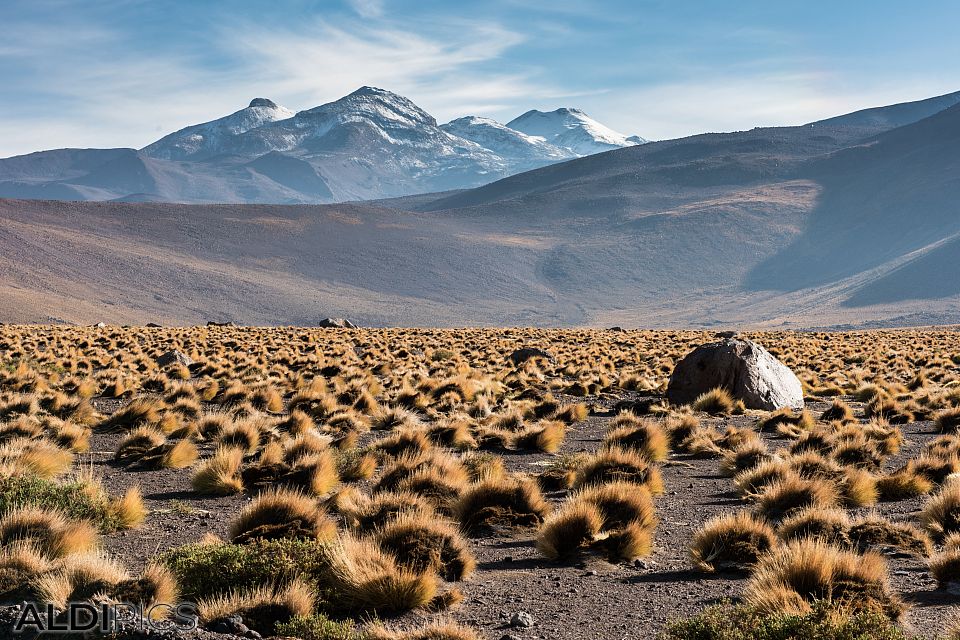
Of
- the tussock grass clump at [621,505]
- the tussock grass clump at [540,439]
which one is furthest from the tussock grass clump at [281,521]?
the tussock grass clump at [540,439]

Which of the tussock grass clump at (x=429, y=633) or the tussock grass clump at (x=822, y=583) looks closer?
the tussock grass clump at (x=429, y=633)

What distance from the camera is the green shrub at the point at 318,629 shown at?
188 inches

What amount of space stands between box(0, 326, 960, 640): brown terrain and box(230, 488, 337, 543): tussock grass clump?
1.03 ft

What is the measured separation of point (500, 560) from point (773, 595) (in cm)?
245

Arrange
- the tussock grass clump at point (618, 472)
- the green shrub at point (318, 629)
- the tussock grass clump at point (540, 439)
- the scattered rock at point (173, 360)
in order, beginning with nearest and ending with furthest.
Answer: the green shrub at point (318, 629)
the tussock grass clump at point (618, 472)
the tussock grass clump at point (540, 439)
the scattered rock at point (173, 360)

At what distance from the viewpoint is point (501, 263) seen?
158 m

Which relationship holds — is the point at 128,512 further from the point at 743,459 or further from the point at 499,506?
the point at 743,459

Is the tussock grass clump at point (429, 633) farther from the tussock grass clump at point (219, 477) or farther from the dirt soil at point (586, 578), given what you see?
the tussock grass clump at point (219, 477)

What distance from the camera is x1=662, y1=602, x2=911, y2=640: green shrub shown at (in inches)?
173

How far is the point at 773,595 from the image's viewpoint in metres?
5.03

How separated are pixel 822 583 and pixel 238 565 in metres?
3.81

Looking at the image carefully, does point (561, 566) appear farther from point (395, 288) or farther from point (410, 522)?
point (395, 288)

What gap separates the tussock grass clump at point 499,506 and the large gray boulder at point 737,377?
973cm

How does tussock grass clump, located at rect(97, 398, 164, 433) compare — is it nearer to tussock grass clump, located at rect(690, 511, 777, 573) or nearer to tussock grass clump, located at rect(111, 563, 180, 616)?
tussock grass clump, located at rect(111, 563, 180, 616)
